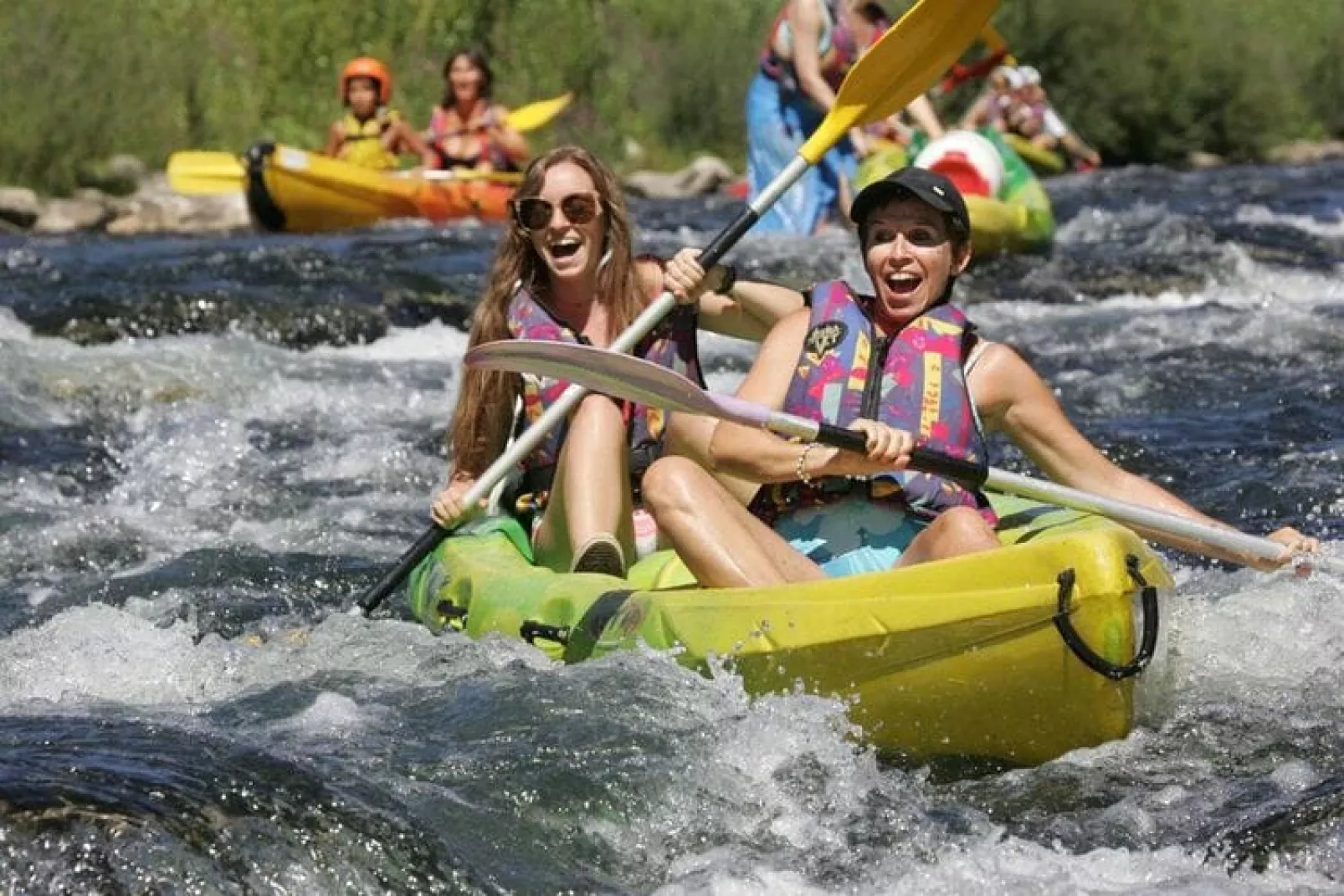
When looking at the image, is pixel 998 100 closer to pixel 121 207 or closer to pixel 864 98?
pixel 121 207

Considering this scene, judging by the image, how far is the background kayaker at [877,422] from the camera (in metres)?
3.96

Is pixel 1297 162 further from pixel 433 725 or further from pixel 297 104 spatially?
pixel 433 725

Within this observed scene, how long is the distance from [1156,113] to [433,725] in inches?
720

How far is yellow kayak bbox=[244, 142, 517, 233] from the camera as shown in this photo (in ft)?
40.3

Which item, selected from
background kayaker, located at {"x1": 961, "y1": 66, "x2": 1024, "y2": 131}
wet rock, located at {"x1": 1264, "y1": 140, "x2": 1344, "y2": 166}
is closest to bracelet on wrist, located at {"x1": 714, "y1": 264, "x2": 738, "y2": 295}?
background kayaker, located at {"x1": 961, "y1": 66, "x2": 1024, "y2": 131}

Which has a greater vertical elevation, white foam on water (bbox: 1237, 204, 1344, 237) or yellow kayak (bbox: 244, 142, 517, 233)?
white foam on water (bbox: 1237, 204, 1344, 237)

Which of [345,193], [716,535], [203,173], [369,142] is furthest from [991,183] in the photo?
[716,535]

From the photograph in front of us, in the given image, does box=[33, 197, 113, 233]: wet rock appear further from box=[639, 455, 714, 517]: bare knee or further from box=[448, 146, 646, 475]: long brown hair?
box=[639, 455, 714, 517]: bare knee

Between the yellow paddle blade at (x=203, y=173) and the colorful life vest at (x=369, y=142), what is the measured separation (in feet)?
3.00

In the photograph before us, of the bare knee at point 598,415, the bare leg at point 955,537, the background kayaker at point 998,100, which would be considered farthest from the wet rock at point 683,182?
the bare leg at point 955,537

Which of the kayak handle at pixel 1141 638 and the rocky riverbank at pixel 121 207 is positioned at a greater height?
the kayak handle at pixel 1141 638

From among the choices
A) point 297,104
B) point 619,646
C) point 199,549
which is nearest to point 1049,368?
point 199,549

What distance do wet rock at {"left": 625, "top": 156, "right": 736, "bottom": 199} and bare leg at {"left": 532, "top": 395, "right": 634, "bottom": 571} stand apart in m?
12.6

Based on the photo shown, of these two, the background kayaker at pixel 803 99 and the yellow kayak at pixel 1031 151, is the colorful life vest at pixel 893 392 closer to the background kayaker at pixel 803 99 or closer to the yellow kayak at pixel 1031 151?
the background kayaker at pixel 803 99
